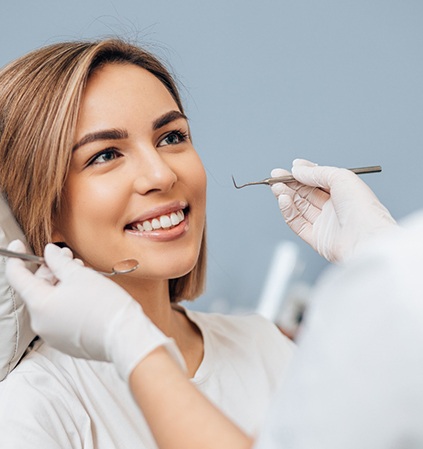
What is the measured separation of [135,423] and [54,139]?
0.57 m

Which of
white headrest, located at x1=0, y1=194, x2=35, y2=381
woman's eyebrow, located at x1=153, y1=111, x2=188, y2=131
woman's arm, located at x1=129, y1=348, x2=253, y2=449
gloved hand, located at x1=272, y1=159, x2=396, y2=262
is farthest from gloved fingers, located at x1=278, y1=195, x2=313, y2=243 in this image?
woman's arm, located at x1=129, y1=348, x2=253, y2=449

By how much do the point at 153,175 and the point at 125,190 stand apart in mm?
62

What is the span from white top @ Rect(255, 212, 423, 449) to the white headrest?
79cm

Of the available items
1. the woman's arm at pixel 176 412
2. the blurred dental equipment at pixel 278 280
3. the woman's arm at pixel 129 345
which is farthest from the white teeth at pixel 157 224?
the blurred dental equipment at pixel 278 280

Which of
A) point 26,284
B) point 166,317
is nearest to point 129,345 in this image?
point 26,284

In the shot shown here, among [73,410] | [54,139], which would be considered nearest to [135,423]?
[73,410]

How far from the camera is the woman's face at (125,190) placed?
136 centimetres

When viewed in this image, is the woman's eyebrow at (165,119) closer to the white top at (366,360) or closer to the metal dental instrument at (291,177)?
the metal dental instrument at (291,177)

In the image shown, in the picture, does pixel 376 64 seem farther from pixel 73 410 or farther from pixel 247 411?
pixel 73 410

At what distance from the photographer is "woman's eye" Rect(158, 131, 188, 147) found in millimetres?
1477

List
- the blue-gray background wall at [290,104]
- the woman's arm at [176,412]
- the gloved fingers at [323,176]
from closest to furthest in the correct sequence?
the woman's arm at [176,412], the gloved fingers at [323,176], the blue-gray background wall at [290,104]

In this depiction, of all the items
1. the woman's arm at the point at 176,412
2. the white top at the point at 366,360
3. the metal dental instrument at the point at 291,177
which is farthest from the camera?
the metal dental instrument at the point at 291,177

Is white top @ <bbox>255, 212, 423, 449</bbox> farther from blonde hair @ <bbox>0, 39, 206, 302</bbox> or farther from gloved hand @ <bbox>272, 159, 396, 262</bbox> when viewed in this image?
blonde hair @ <bbox>0, 39, 206, 302</bbox>

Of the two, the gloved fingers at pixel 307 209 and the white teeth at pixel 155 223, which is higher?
the white teeth at pixel 155 223
